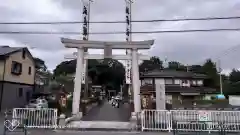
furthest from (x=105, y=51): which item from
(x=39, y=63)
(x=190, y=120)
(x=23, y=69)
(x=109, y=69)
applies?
(x=109, y=69)

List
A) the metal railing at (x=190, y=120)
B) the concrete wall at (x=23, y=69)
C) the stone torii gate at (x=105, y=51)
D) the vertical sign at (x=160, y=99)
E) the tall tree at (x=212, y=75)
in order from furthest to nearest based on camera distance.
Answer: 1. the tall tree at (x=212, y=75)
2. the concrete wall at (x=23, y=69)
3. the stone torii gate at (x=105, y=51)
4. the vertical sign at (x=160, y=99)
5. the metal railing at (x=190, y=120)

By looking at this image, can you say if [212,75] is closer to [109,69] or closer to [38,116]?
[109,69]

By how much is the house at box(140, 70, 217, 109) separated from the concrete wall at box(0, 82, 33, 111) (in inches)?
690

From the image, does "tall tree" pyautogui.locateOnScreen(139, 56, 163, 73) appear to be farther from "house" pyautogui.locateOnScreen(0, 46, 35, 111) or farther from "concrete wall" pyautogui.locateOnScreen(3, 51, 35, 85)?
"house" pyautogui.locateOnScreen(0, 46, 35, 111)

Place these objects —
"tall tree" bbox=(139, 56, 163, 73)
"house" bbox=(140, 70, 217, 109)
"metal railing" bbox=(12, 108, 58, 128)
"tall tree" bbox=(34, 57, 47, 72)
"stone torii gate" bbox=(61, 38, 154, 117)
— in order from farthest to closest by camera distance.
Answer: "tall tree" bbox=(139, 56, 163, 73) → "house" bbox=(140, 70, 217, 109) → "tall tree" bbox=(34, 57, 47, 72) → "stone torii gate" bbox=(61, 38, 154, 117) → "metal railing" bbox=(12, 108, 58, 128)

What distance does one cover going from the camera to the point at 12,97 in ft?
98.8

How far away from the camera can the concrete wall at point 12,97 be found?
2820 cm

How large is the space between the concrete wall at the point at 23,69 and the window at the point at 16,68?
1.16 feet

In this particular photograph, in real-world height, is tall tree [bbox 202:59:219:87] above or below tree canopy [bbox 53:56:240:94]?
below

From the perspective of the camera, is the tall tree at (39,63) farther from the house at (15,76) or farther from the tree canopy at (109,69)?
the tree canopy at (109,69)

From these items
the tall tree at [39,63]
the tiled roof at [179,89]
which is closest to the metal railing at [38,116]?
the tall tree at [39,63]

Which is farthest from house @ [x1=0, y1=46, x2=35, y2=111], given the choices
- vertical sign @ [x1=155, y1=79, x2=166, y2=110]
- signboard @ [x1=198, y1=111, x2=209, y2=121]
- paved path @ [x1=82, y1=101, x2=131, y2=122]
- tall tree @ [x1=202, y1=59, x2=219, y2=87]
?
tall tree @ [x1=202, y1=59, x2=219, y2=87]

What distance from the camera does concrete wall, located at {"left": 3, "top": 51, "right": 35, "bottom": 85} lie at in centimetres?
2917

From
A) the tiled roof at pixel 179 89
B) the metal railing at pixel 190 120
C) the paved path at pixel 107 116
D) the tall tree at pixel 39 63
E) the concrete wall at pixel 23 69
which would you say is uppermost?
the tall tree at pixel 39 63
